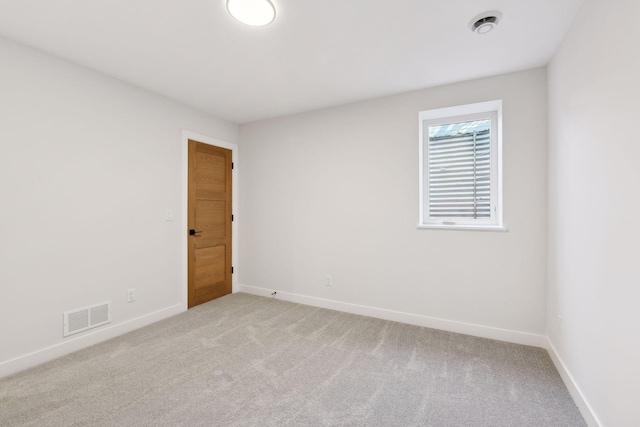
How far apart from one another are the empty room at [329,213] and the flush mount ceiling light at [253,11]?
2cm

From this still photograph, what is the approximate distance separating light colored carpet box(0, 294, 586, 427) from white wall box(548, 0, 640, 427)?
1.50ft

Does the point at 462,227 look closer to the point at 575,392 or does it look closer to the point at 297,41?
the point at 575,392

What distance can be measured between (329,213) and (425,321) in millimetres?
1657

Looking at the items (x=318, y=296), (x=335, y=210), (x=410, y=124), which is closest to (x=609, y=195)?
(x=410, y=124)

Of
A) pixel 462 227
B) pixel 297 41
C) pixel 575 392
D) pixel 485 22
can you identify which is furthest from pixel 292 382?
pixel 485 22

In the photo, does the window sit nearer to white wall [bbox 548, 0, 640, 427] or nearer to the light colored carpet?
white wall [bbox 548, 0, 640, 427]

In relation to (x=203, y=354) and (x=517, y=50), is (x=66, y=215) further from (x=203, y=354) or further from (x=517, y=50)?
(x=517, y=50)

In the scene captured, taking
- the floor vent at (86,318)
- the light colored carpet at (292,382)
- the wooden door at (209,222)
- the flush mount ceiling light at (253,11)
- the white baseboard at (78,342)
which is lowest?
the light colored carpet at (292,382)

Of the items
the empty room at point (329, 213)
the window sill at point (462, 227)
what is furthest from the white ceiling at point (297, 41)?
the window sill at point (462, 227)

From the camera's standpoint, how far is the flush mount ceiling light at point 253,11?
173 centimetres

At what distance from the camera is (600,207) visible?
1518mm

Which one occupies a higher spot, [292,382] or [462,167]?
[462,167]

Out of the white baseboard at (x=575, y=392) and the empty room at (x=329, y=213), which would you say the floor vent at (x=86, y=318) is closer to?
the empty room at (x=329, y=213)

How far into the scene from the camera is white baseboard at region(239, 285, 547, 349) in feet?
8.47
